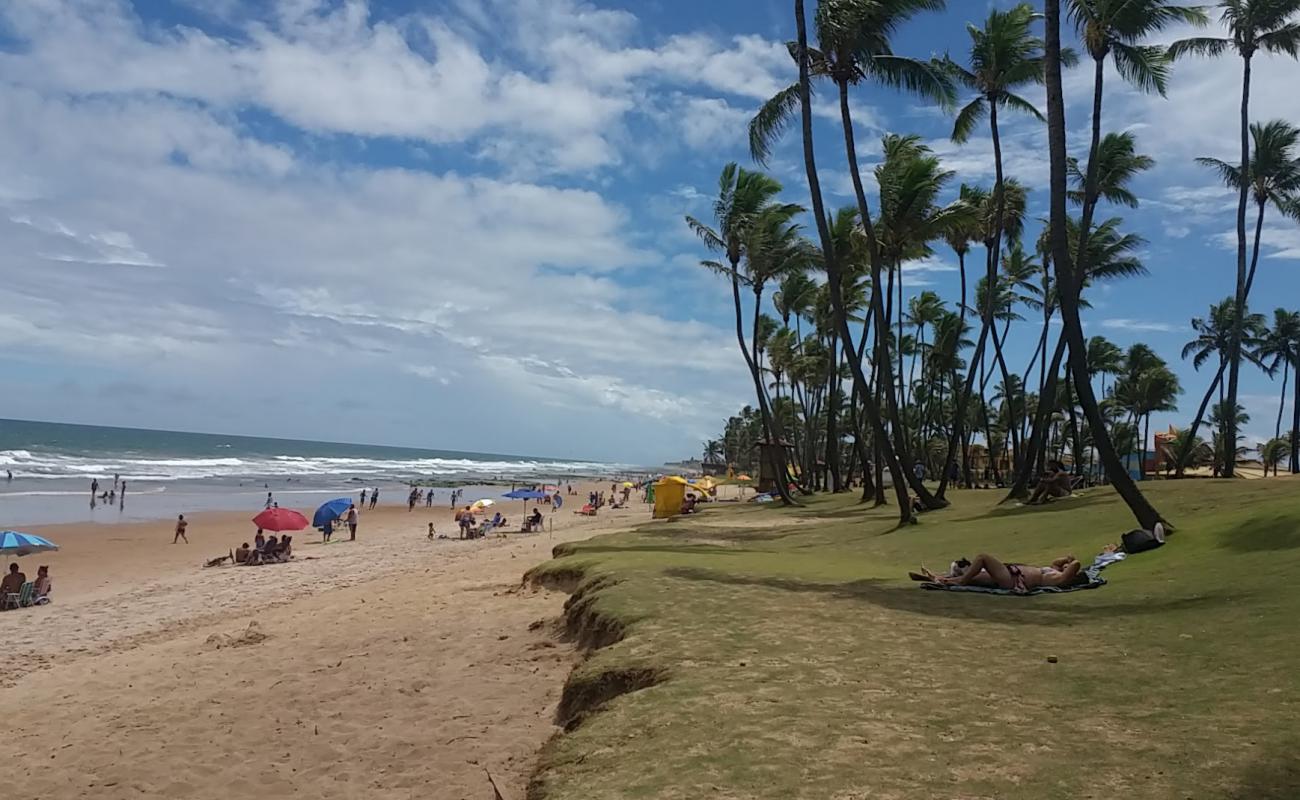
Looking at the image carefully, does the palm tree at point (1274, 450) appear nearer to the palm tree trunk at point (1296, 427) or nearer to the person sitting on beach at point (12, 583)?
the palm tree trunk at point (1296, 427)

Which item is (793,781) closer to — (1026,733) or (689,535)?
(1026,733)

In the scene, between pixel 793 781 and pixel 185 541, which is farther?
pixel 185 541

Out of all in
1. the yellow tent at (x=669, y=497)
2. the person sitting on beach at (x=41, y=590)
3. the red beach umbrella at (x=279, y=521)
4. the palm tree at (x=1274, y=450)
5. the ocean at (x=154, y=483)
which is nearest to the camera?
the person sitting on beach at (x=41, y=590)

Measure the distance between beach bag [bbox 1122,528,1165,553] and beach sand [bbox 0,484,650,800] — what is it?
734cm

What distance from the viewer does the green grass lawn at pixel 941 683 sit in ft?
12.3

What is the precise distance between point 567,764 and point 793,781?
4.23 ft

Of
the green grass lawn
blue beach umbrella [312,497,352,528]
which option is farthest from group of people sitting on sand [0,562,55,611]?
the green grass lawn

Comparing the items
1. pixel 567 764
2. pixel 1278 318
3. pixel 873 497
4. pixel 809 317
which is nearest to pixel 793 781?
pixel 567 764

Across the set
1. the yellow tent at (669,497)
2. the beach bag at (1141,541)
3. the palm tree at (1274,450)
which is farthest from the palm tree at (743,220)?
the palm tree at (1274,450)

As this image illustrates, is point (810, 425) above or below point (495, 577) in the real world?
above

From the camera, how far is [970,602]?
8172 millimetres

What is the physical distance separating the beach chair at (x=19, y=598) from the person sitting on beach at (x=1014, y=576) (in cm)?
1618

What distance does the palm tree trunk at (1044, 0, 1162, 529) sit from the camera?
11.7 meters

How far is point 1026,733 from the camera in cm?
423
